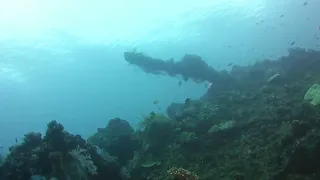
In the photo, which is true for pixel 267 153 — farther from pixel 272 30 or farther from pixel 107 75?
pixel 107 75

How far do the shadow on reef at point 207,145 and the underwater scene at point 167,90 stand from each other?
0.16 feet

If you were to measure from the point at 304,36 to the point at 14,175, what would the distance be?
63.6m

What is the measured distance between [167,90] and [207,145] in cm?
8875

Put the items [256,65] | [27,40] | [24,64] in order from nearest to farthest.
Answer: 1. [256,65]
2. [27,40]
3. [24,64]

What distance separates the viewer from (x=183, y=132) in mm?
15547

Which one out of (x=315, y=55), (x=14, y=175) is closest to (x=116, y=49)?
(x=315, y=55)

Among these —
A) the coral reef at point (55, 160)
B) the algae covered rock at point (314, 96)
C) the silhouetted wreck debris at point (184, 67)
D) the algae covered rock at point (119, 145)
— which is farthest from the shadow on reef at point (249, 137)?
the silhouetted wreck debris at point (184, 67)

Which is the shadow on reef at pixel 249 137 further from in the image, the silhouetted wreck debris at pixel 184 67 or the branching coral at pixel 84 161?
the silhouetted wreck debris at pixel 184 67

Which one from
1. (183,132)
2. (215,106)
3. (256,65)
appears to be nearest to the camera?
(183,132)

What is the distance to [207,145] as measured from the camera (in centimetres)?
1416

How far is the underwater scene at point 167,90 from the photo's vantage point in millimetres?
10867

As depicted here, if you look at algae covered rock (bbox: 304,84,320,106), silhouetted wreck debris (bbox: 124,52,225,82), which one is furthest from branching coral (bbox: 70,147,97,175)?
silhouetted wreck debris (bbox: 124,52,225,82)

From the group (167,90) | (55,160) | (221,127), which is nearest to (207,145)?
(221,127)

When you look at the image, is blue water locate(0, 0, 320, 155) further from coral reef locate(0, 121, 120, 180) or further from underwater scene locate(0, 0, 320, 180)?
coral reef locate(0, 121, 120, 180)
